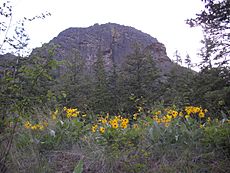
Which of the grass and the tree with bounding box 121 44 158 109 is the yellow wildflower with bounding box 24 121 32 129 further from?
the tree with bounding box 121 44 158 109

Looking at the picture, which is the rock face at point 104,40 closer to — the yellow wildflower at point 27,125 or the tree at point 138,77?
the tree at point 138,77

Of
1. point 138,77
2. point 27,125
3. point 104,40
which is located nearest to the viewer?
point 27,125

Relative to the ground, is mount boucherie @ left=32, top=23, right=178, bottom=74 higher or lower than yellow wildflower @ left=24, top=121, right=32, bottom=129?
higher

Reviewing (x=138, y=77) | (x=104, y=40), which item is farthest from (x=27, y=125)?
(x=104, y=40)

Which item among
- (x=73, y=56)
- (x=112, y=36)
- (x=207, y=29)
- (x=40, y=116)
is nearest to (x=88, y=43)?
(x=112, y=36)

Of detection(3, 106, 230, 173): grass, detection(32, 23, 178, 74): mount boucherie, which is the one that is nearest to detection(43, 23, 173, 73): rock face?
detection(32, 23, 178, 74): mount boucherie

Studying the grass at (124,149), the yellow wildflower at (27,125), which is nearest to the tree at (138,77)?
the yellow wildflower at (27,125)

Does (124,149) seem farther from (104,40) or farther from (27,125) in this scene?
(104,40)

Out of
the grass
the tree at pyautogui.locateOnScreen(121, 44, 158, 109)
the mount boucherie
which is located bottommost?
A: the grass

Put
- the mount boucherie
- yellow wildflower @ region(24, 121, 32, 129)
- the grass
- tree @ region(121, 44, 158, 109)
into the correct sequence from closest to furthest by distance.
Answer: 1. the grass
2. yellow wildflower @ region(24, 121, 32, 129)
3. tree @ region(121, 44, 158, 109)
4. the mount boucherie

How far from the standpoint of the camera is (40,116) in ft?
14.0

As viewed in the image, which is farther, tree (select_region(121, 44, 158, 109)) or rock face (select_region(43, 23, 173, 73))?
rock face (select_region(43, 23, 173, 73))

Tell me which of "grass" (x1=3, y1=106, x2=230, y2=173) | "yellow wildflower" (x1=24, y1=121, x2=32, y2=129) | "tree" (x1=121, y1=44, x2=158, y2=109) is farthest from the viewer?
"tree" (x1=121, y1=44, x2=158, y2=109)

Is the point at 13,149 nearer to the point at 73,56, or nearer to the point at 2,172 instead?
the point at 2,172
